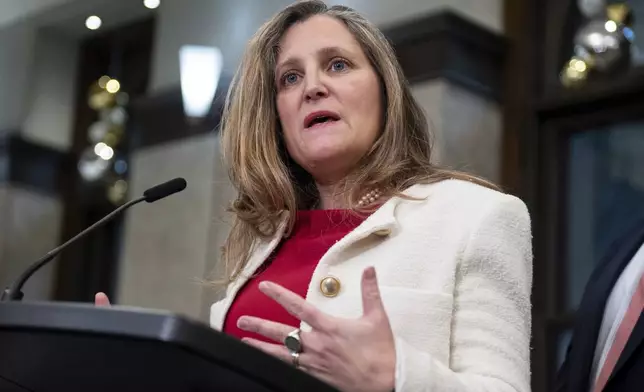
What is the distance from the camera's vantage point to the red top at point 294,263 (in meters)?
1.64

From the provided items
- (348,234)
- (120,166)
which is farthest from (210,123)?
(348,234)

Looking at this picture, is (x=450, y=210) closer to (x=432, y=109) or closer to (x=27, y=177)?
(x=432, y=109)

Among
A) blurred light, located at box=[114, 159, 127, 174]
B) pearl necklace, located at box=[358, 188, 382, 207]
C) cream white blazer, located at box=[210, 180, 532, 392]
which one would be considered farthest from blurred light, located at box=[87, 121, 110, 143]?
A: cream white blazer, located at box=[210, 180, 532, 392]

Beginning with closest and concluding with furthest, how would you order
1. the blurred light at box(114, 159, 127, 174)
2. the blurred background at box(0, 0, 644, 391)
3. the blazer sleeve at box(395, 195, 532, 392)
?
1. the blazer sleeve at box(395, 195, 532, 392)
2. the blurred background at box(0, 0, 644, 391)
3. the blurred light at box(114, 159, 127, 174)

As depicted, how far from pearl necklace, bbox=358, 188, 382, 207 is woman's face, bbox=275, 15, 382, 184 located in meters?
0.08

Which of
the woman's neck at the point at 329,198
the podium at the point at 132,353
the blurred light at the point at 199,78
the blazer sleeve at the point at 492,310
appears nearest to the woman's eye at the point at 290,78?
the woman's neck at the point at 329,198

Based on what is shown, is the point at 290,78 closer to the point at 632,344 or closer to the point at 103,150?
the point at 632,344

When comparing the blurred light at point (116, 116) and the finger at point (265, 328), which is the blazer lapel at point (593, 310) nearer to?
the finger at point (265, 328)

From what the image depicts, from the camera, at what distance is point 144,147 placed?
219 inches

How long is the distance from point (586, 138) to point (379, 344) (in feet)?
10.3

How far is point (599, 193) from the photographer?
411 cm

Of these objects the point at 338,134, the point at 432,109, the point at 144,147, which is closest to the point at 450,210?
the point at 338,134

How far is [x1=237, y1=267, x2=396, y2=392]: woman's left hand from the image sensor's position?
48.4 inches

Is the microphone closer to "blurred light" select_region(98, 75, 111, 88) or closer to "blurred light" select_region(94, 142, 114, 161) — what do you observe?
"blurred light" select_region(94, 142, 114, 161)
